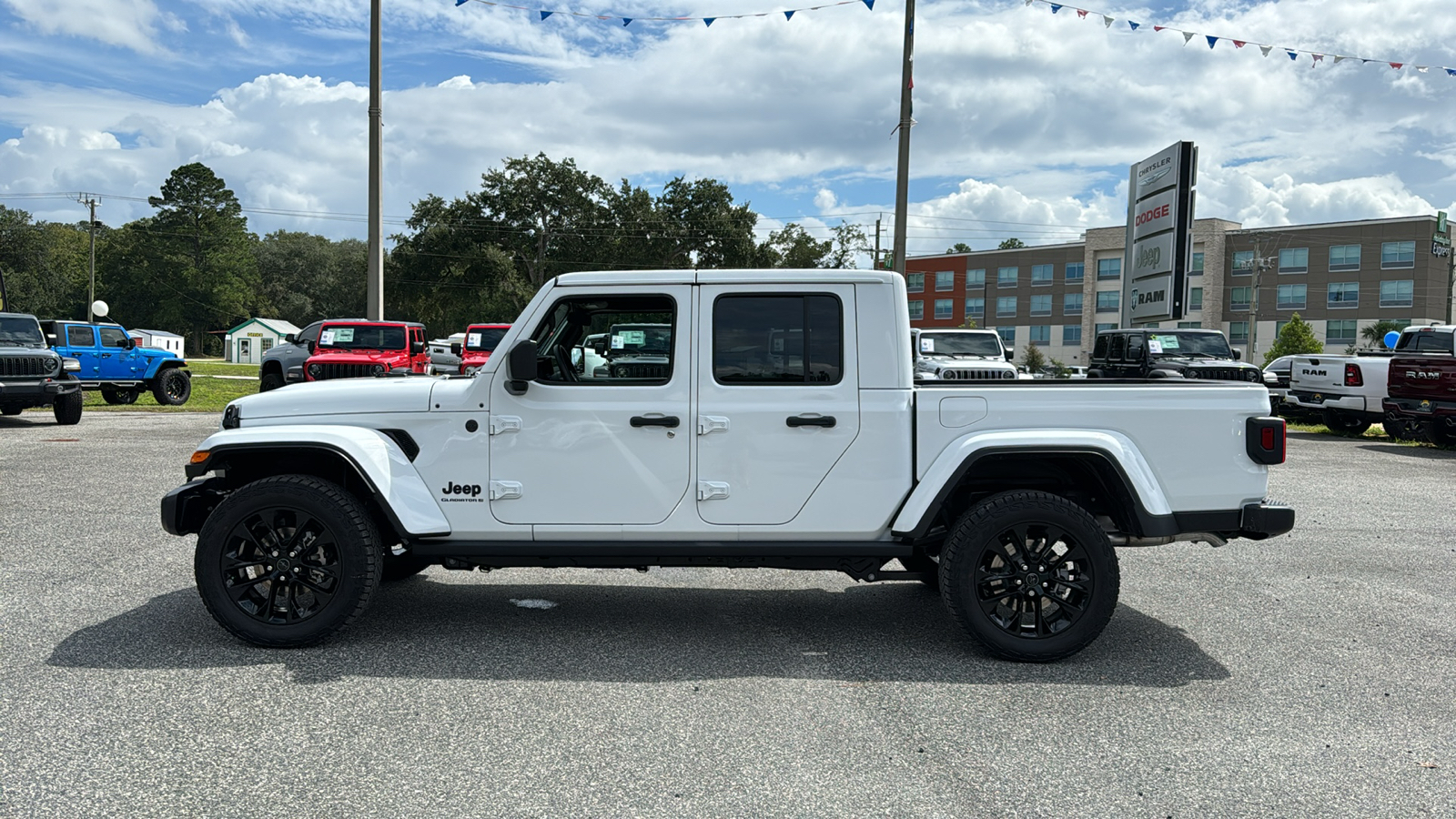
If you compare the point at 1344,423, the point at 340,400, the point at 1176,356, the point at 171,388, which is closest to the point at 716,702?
the point at 340,400

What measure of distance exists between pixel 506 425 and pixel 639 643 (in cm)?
130

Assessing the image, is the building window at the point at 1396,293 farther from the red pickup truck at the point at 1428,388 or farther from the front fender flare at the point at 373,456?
the front fender flare at the point at 373,456

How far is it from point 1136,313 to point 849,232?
47.1 meters

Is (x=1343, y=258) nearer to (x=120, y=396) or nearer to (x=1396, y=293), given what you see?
(x=1396, y=293)

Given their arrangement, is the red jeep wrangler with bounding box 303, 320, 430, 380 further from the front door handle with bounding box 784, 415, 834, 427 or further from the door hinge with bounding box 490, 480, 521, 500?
the front door handle with bounding box 784, 415, 834, 427

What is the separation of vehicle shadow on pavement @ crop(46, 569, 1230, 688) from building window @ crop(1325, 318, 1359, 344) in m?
76.4

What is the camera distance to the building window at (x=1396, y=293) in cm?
6800

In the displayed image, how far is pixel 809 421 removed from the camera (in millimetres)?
4984

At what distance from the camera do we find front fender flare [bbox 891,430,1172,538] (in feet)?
16.1

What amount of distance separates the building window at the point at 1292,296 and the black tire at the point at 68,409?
244 ft

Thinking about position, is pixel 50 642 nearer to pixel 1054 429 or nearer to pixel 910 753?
pixel 910 753

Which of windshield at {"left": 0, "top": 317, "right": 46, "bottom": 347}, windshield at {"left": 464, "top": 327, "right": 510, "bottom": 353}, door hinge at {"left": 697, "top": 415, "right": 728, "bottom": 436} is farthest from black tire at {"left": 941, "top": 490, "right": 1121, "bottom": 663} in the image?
windshield at {"left": 464, "top": 327, "right": 510, "bottom": 353}

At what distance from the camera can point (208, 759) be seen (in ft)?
12.2

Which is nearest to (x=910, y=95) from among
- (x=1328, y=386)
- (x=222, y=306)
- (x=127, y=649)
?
(x=1328, y=386)
